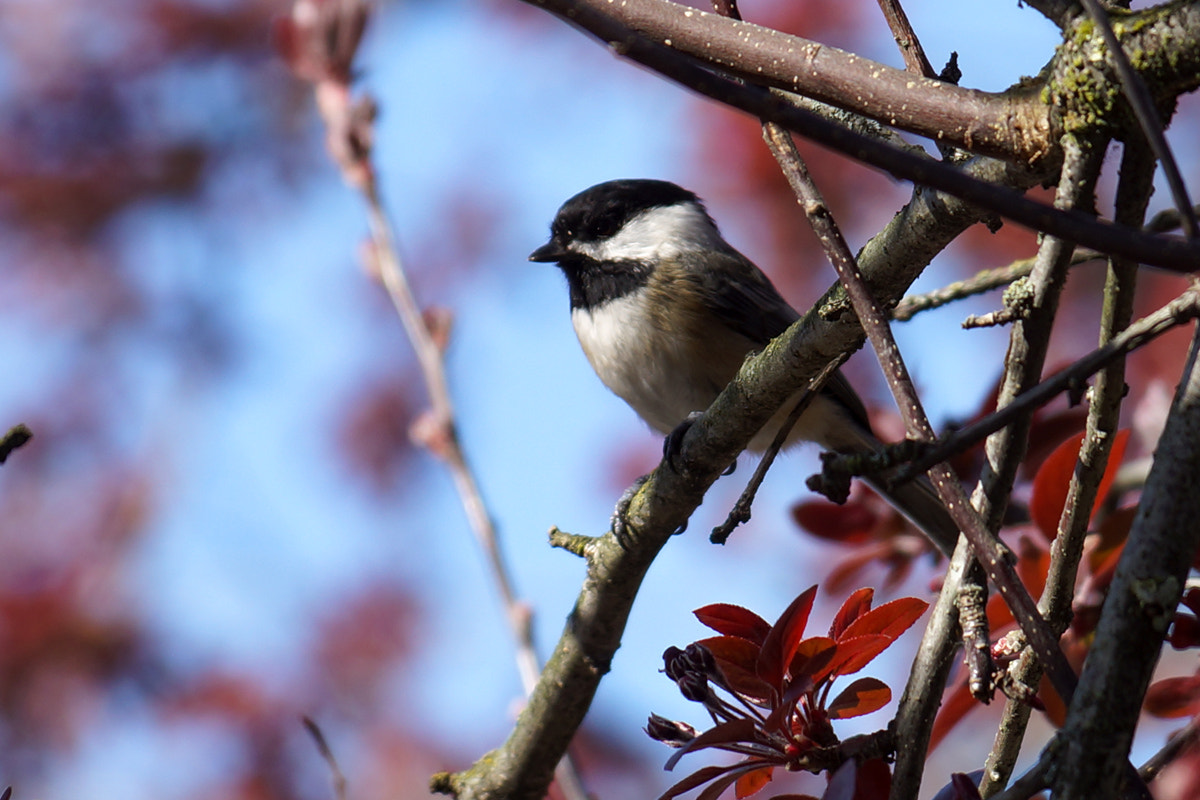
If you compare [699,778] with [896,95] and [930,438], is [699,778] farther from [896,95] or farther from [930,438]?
[896,95]

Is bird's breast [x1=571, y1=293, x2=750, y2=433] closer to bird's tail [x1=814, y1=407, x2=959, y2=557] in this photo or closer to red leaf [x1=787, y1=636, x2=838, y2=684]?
bird's tail [x1=814, y1=407, x2=959, y2=557]

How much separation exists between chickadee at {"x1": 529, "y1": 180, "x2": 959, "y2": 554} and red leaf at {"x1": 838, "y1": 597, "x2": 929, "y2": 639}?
1.35m

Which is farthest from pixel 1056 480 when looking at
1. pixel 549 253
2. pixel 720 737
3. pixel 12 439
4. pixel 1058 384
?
pixel 549 253

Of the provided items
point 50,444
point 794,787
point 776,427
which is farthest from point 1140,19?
point 50,444

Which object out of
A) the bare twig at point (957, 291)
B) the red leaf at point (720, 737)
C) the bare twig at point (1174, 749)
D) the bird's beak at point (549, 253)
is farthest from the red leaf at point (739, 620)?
the bird's beak at point (549, 253)

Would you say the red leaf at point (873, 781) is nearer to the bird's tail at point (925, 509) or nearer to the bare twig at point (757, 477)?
the bare twig at point (757, 477)

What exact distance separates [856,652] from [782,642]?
2.9 inches

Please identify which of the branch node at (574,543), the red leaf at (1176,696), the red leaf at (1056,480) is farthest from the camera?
the branch node at (574,543)

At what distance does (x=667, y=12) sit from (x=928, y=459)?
0.56 metres

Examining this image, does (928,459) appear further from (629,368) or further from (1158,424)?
(629,368)

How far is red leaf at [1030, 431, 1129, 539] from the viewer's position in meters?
1.25

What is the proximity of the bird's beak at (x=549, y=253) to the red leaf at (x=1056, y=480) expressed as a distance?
174 centimetres

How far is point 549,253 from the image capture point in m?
2.91

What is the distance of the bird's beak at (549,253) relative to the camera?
2.90 meters
